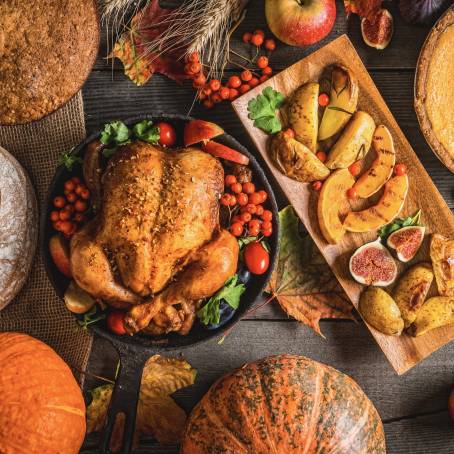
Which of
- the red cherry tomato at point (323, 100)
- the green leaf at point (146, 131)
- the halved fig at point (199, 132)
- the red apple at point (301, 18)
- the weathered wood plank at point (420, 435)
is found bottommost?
the weathered wood plank at point (420, 435)

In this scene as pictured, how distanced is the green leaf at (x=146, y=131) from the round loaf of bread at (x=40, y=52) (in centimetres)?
29

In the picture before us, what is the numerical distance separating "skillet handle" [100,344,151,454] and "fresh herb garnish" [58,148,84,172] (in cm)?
76

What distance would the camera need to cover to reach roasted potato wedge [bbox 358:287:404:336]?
105 inches

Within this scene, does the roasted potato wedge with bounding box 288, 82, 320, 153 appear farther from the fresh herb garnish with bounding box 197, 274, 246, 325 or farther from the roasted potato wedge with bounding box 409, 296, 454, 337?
the roasted potato wedge with bounding box 409, 296, 454, 337

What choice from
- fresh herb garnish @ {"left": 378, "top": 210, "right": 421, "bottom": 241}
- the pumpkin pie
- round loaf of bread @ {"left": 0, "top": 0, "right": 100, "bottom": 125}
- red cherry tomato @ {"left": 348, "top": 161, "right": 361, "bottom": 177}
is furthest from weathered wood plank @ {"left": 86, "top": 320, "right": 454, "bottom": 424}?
round loaf of bread @ {"left": 0, "top": 0, "right": 100, "bottom": 125}


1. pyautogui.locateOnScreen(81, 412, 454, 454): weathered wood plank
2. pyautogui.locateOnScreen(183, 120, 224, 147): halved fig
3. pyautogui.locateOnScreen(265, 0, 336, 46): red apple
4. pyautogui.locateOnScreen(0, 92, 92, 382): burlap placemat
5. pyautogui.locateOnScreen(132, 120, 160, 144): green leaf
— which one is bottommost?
pyautogui.locateOnScreen(81, 412, 454, 454): weathered wood plank

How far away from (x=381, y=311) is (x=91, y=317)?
1238 mm

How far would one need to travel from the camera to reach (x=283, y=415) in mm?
2451

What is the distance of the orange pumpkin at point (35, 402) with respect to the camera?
7.75 ft

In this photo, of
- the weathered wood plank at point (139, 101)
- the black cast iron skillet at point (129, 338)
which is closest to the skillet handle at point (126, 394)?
the black cast iron skillet at point (129, 338)

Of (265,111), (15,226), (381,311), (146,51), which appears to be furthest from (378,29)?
(15,226)

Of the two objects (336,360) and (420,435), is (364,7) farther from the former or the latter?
(420,435)

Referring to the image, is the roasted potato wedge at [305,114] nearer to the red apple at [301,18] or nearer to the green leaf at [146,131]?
the red apple at [301,18]

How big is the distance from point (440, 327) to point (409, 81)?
1143 mm
